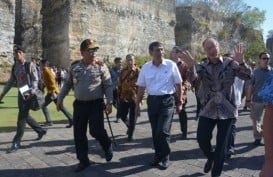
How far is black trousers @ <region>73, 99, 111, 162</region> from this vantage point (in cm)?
623

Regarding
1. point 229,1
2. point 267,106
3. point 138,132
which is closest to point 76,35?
point 138,132

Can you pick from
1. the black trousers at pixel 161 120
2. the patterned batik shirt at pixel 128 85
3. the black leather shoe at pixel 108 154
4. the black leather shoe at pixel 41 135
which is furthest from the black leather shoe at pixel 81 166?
the patterned batik shirt at pixel 128 85

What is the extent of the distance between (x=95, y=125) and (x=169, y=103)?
1.12 metres

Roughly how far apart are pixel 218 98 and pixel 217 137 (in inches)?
19.2

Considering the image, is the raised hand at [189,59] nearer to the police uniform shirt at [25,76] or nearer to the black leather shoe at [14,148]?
the police uniform shirt at [25,76]

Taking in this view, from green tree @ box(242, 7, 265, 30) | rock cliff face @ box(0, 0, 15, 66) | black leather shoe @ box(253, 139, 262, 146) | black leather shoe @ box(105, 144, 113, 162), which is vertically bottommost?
black leather shoe @ box(253, 139, 262, 146)

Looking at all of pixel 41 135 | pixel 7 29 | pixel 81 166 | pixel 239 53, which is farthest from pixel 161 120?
pixel 7 29

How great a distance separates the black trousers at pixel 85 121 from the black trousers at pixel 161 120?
0.75 meters

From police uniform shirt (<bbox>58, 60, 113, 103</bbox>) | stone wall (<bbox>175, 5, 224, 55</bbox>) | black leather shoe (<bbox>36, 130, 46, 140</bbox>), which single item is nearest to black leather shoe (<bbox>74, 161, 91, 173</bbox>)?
police uniform shirt (<bbox>58, 60, 113, 103</bbox>)

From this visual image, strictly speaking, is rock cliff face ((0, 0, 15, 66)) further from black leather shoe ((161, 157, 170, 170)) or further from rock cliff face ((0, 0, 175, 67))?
black leather shoe ((161, 157, 170, 170))

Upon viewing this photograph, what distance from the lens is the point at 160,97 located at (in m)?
6.47

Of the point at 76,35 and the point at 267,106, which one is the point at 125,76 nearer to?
the point at 267,106

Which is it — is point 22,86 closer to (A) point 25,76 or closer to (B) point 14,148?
(A) point 25,76

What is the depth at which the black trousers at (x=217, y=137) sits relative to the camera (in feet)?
18.3
